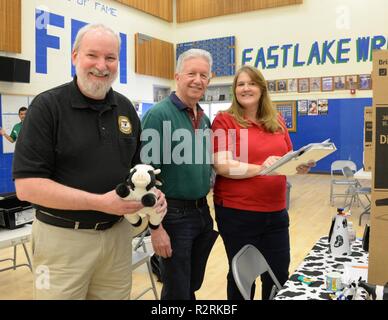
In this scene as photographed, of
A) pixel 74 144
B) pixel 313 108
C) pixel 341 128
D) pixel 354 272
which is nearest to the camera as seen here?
pixel 74 144

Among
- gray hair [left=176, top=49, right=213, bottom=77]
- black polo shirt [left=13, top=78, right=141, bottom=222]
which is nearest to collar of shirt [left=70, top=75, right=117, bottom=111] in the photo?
black polo shirt [left=13, top=78, right=141, bottom=222]

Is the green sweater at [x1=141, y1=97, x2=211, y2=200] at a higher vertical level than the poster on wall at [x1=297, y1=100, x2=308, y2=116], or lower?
lower

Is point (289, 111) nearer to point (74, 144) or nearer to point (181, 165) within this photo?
point (181, 165)

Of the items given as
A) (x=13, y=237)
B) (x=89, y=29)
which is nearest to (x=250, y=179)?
(x=89, y=29)

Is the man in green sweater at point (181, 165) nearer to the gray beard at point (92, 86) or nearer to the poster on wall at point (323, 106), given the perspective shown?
the gray beard at point (92, 86)

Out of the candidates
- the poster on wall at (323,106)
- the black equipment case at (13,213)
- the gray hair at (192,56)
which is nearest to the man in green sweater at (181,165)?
the gray hair at (192,56)

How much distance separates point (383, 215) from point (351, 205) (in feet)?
18.7

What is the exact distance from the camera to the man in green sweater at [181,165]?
187 cm

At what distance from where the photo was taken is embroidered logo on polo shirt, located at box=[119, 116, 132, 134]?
1.58 meters

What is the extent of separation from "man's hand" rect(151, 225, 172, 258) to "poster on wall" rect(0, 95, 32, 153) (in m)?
6.07

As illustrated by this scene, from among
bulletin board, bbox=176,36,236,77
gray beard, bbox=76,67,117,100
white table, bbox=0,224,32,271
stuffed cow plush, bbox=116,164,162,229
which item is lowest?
white table, bbox=0,224,32,271

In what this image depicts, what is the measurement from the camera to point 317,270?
1817 mm

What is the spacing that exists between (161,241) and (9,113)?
20.9ft

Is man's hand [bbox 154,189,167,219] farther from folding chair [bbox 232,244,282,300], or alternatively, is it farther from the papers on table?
the papers on table
